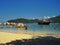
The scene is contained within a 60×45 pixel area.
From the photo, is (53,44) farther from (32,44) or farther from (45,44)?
(32,44)

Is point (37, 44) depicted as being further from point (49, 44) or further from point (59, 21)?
point (59, 21)

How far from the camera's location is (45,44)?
13.3 m

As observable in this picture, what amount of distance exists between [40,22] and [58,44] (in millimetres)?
82760

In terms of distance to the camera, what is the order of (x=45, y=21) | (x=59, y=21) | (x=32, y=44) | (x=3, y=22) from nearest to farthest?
(x=32, y=44) < (x=3, y=22) < (x=45, y=21) < (x=59, y=21)

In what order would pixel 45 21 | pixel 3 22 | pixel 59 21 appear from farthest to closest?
pixel 59 21, pixel 45 21, pixel 3 22

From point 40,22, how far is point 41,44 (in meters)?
82.9

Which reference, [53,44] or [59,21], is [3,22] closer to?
[53,44]

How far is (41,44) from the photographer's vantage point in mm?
13320

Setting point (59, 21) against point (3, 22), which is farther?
point (59, 21)

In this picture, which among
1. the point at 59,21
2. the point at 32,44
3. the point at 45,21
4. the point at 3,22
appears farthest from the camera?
the point at 59,21

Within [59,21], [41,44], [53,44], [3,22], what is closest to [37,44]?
[41,44]

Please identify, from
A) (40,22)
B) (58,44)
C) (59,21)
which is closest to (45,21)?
(40,22)

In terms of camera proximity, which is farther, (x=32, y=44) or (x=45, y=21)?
(x=45, y=21)

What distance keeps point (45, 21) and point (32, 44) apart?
3196 inches
